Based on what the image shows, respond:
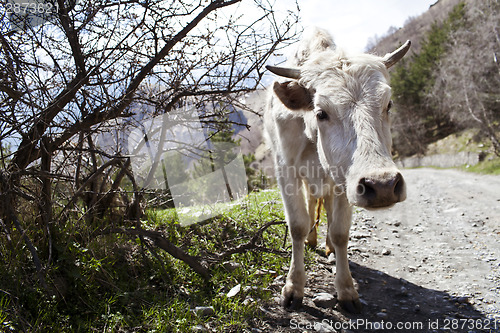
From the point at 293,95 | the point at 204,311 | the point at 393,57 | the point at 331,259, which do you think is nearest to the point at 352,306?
the point at 331,259

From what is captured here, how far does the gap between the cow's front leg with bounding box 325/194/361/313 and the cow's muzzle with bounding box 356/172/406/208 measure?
61.0 inches

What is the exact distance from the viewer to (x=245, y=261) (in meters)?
4.55

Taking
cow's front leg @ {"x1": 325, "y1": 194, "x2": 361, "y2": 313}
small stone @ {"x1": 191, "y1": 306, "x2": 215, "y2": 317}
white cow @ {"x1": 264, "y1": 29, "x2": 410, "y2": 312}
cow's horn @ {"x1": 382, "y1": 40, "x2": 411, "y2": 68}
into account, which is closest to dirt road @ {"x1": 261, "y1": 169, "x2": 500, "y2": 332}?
cow's front leg @ {"x1": 325, "y1": 194, "x2": 361, "y2": 313}

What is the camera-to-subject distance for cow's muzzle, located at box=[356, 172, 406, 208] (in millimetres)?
2508

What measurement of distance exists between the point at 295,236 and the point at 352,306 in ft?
3.21

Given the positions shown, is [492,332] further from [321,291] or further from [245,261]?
[245,261]

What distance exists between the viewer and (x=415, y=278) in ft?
14.8

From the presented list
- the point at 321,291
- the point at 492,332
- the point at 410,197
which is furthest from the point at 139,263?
the point at 410,197

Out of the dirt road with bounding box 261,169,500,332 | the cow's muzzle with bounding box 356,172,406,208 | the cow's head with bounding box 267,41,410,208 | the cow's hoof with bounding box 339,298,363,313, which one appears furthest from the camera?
the cow's hoof with bounding box 339,298,363,313

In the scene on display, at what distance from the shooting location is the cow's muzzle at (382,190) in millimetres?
2508

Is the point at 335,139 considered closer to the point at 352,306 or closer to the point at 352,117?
the point at 352,117

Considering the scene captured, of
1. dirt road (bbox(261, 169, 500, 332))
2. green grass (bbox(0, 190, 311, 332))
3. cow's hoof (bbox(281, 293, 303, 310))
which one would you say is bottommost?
dirt road (bbox(261, 169, 500, 332))

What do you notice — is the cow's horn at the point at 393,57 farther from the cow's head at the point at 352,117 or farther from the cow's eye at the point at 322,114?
the cow's eye at the point at 322,114

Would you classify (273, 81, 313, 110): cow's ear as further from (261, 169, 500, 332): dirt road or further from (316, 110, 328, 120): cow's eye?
(261, 169, 500, 332): dirt road
